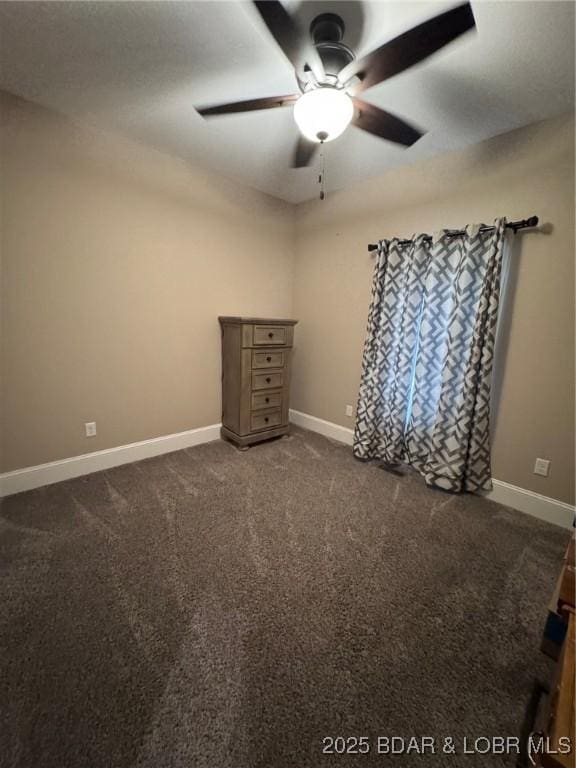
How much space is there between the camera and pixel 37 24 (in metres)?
1.26

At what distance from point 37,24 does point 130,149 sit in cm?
85

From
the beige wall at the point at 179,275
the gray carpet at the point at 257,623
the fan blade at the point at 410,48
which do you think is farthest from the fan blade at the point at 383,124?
the gray carpet at the point at 257,623

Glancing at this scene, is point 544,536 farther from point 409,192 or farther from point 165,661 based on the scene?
point 409,192

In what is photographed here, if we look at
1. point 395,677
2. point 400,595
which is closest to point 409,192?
point 400,595

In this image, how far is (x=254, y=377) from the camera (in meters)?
2.58

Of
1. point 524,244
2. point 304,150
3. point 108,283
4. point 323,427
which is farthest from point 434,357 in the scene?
point 108,283

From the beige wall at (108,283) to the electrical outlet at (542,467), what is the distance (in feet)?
8.05

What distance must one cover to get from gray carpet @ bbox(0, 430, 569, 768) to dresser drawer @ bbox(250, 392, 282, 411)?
85cm

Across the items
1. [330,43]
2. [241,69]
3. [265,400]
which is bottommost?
[265,400]

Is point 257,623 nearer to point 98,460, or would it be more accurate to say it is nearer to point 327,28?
point 98,460

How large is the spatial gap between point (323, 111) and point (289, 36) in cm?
23

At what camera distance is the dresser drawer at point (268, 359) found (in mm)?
2561

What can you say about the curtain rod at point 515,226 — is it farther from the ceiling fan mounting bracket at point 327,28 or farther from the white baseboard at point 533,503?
the white baseboard at point 533,503

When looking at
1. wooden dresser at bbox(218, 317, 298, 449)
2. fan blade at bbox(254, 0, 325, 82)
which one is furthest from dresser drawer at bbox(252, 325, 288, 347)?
fan blade at bbox(254, 0, 325, 82)
